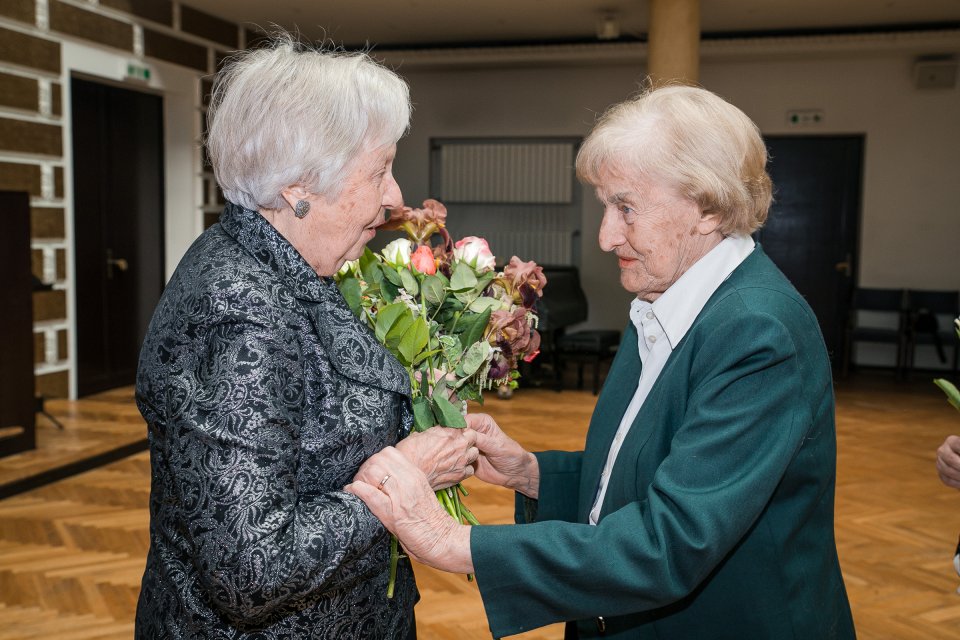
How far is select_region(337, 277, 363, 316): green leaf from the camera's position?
1598 millimetres

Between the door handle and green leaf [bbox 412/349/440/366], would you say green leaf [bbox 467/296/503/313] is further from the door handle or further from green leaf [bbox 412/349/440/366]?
the door handle

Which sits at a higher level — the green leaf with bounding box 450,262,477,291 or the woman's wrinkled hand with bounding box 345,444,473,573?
the green leaf with bounding box 450,262,477,291

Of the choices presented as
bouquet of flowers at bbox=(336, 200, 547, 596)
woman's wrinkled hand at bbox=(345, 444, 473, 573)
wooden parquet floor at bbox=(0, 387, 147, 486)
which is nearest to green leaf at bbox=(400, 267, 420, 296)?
bouquet of flowers at bbox=(336, 200, 547, 596)

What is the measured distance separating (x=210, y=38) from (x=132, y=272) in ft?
9.32

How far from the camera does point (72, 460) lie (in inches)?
223

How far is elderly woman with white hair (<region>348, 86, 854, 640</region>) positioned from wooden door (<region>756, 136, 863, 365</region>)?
9.56 meters

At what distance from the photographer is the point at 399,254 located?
5.36 feet

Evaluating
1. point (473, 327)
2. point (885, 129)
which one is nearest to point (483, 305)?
point (473, 327)

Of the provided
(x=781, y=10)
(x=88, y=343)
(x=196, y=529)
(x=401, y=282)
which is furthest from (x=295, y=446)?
(x=781, y=10)

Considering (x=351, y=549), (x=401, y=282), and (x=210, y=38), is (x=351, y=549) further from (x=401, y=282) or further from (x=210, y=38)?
(x=210, y=38)

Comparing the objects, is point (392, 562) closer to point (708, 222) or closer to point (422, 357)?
point (422, 357)

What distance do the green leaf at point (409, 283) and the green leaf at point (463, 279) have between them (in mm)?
68

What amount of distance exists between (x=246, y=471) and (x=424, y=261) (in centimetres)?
54

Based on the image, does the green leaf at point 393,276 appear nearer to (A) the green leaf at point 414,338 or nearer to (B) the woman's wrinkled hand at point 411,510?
(A) the green leaf at point 414,338
